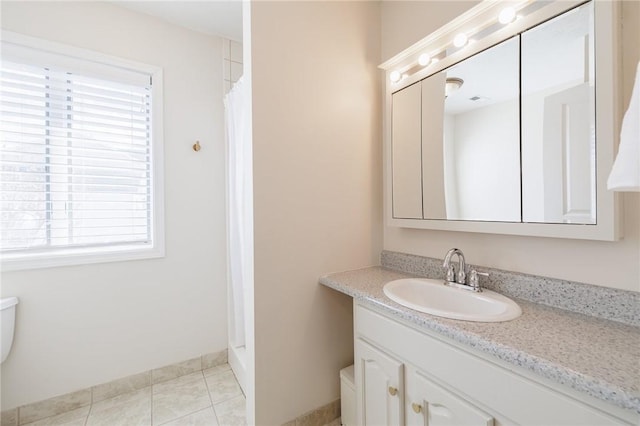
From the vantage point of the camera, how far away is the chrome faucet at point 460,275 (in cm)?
115

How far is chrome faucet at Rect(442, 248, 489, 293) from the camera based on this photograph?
115 cm

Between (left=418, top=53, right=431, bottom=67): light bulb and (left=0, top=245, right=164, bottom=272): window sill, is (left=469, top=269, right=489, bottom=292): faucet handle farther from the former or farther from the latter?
(left=0, top=245, right=164, bottom=272): window sill

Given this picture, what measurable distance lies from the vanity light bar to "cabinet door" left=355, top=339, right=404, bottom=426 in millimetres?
1393

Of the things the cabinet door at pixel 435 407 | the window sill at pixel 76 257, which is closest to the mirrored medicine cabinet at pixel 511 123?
the cabinet door at pixel 435 407

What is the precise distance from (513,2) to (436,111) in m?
0.46

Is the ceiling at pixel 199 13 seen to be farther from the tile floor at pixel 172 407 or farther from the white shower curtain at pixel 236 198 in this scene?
the tile floor at pixel 172 407

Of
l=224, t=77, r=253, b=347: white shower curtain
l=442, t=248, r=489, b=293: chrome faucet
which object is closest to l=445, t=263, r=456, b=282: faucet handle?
l=442, t=248, r=489, b=293: chrome faucet

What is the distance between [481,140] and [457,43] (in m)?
0.45

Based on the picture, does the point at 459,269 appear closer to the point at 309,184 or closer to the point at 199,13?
the point at 309,184

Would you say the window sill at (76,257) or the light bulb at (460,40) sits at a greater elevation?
the light bulb at (460,40)

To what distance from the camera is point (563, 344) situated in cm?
71

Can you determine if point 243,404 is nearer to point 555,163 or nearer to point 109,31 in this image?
point 555,163

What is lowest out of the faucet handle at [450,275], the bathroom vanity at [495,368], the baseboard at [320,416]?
the baseboard at [320,416]

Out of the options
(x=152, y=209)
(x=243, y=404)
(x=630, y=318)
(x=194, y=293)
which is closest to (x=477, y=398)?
(x=630, y=318)
